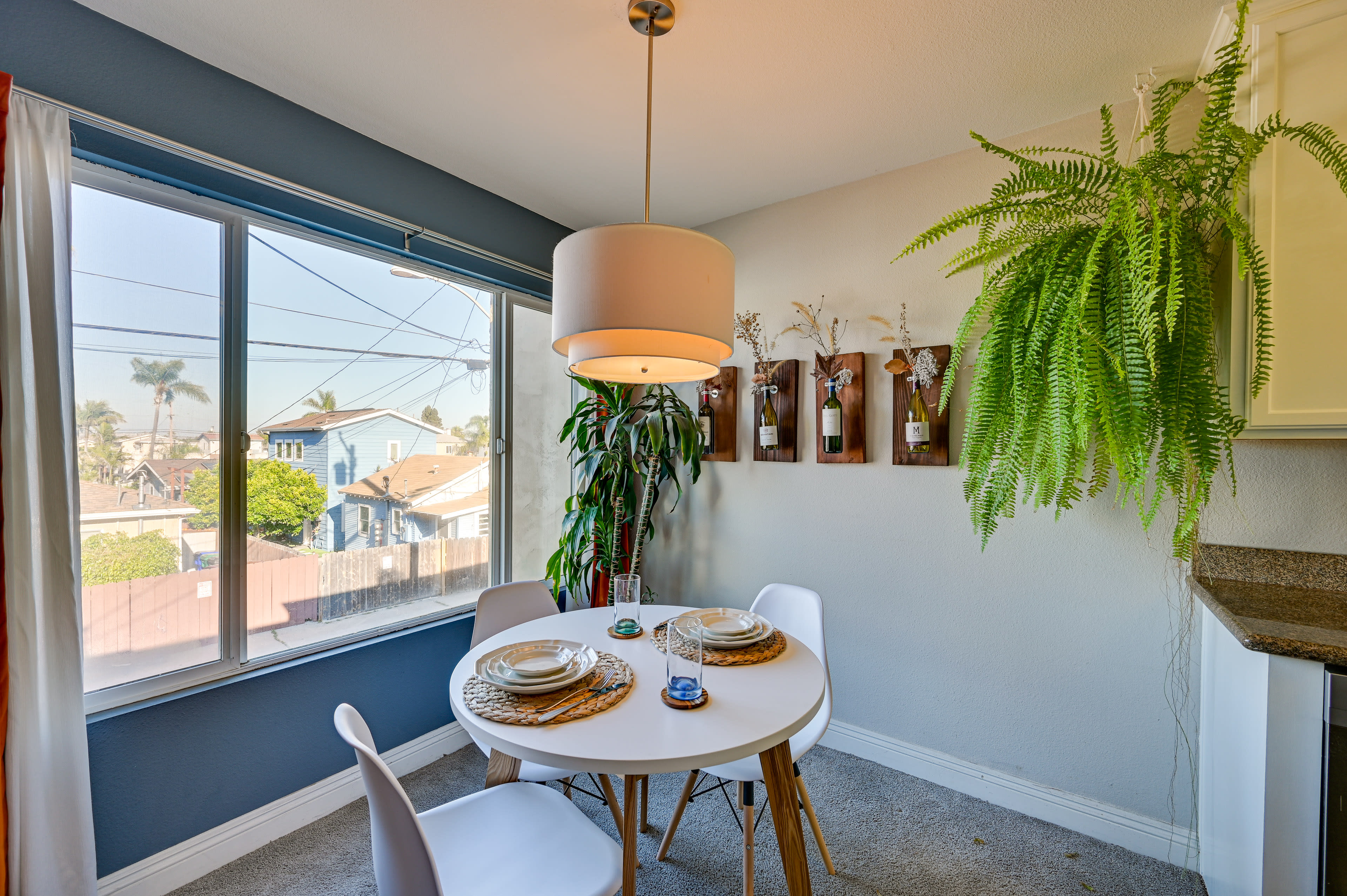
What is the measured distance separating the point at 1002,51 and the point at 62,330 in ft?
9.11

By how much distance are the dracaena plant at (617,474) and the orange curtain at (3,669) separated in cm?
179

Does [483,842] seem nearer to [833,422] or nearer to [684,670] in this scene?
[684,670]

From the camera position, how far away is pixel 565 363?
3.30 meters

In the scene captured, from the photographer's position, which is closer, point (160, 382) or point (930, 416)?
point (160, 382)

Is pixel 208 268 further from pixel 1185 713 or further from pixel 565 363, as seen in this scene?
pixel 1185 713

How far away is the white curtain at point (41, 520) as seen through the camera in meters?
1.37

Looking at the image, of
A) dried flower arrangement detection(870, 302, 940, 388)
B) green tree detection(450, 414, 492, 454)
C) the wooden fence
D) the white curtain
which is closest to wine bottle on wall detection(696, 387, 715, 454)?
dried flower arrangement detection(870, 302, 940, 388)

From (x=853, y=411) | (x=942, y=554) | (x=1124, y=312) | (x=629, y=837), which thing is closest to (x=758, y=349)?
(x=853, y=411)

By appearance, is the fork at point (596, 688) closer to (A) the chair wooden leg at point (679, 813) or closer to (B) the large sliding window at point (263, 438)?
(A) the chair wooden leg at point (679, 813)

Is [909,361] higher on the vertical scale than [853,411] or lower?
higher

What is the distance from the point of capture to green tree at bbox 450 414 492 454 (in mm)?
2639

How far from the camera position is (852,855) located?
6.08 ft

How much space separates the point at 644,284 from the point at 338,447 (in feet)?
5.30

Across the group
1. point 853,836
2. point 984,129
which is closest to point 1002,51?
point 984,129
